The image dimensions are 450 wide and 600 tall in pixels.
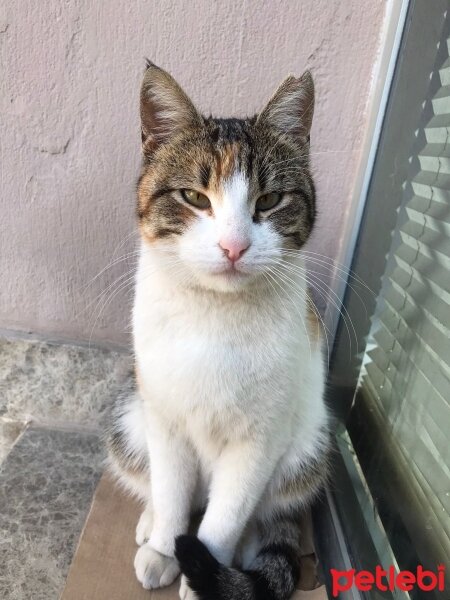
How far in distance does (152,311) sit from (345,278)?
2.19 ft

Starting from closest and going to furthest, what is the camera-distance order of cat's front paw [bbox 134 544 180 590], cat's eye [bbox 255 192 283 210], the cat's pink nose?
the cat's pink nose → cat's eye [bbox 255 192 283 210] → cat's front paw [bbox 134 544 180 590]

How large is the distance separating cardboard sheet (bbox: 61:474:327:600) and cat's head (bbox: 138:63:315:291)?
0.66 meters

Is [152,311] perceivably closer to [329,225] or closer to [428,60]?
[329,225]

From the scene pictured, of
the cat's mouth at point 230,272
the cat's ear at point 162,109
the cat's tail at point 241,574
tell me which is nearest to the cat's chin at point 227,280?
the cat's mouth at point 230,272

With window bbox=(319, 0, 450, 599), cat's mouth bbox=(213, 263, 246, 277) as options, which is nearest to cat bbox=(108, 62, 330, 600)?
cat's mouth bbox=(213, 263, 246, 277)

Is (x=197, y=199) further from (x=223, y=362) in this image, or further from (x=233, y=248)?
(x=223, y=362)

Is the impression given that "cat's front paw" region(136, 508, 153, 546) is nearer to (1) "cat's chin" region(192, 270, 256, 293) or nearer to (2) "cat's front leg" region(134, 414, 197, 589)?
(2) "cat's front leg" region(134, 414, 197, 589)

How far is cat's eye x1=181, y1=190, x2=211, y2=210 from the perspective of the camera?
83 centimetres

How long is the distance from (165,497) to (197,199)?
621 millimetres

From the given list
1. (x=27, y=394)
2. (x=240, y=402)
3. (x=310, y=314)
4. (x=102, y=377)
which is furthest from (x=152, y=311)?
(x=27, y=394)

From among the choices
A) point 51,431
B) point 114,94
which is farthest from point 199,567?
point 114,94

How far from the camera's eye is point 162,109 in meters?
0.88

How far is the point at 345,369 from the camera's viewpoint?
1.37 m

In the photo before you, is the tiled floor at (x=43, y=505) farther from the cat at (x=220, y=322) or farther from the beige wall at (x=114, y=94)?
the beige wall at (x=114, y=94)
